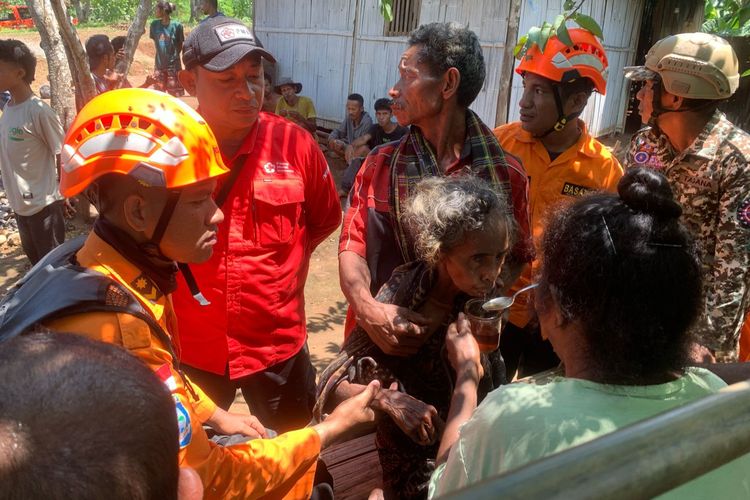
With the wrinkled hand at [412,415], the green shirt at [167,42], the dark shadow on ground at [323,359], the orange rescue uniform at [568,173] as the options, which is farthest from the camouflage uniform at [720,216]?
the green shirt at [167,42]

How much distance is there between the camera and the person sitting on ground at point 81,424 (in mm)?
742

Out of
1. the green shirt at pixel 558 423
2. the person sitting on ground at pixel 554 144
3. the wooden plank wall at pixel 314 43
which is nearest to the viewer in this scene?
the green shirt at pixel 558 423

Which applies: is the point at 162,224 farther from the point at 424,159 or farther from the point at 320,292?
the point at 320,292

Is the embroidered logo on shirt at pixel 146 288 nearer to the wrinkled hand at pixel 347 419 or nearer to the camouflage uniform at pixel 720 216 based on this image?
the wrinkled hand at pixel 347 419

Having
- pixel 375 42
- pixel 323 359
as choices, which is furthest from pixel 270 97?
pixel 323 359

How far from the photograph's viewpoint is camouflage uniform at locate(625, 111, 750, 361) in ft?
8.50

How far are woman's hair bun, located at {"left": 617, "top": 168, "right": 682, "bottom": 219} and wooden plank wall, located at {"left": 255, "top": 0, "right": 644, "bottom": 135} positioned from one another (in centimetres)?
797

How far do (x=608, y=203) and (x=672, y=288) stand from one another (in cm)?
25

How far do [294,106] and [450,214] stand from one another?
9626 millimetres

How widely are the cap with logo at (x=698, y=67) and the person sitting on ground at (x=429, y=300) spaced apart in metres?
1.31

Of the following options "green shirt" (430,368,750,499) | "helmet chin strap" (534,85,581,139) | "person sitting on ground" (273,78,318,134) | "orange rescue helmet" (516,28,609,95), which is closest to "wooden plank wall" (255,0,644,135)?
"person sitting on ground" (273,78,318,134)

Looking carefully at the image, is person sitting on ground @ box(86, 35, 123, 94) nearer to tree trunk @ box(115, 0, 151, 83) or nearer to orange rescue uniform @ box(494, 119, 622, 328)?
tree trunk @ box(115, 0, 151, 83)

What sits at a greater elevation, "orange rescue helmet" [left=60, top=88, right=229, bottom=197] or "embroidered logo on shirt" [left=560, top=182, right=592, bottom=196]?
"orange rescue helmet" [left=60, top=88, right=229, bottom=197]

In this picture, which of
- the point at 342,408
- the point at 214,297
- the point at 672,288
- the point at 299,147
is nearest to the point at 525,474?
the point at 672,288
